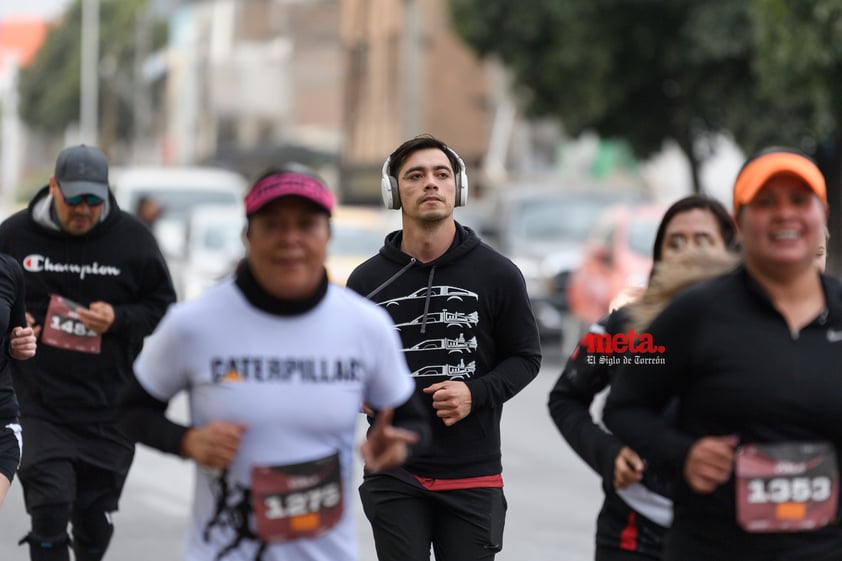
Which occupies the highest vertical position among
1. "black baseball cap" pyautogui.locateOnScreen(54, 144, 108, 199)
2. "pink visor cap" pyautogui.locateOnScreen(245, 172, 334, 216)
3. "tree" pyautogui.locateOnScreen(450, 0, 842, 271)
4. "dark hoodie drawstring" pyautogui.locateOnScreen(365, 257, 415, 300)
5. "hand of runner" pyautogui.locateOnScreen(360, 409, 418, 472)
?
"tree" pyautogui.locateOnScreen(450, 0, 842, 271)

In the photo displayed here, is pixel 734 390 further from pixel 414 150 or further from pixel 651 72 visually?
pixel 651 72

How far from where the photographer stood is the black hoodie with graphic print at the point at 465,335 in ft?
19.9

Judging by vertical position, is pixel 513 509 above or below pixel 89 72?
below

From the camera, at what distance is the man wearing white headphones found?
605 centimetres

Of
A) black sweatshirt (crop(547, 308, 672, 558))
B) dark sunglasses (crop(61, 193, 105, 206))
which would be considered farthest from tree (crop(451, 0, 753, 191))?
black sweatshirt (crop(547, 308, 672, 558))

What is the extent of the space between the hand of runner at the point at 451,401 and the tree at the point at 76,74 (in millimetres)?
80899

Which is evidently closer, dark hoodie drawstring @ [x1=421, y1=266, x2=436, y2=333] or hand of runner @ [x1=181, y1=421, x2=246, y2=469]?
hand of runner @ [x1=181, y1=421, x2=246, y2=469]

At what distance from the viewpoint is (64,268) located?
769 cm

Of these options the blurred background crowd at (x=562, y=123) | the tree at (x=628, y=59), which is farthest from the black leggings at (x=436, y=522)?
the tree at (x=628, y=59)

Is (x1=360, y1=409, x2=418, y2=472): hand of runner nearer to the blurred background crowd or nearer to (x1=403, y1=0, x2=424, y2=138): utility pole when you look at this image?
the blurred background crowd

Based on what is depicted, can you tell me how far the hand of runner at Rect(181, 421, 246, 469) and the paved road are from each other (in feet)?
17.7

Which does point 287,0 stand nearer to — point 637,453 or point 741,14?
point 741,14

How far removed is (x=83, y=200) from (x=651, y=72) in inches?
901

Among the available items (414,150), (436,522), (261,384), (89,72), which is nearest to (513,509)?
(436,522)
